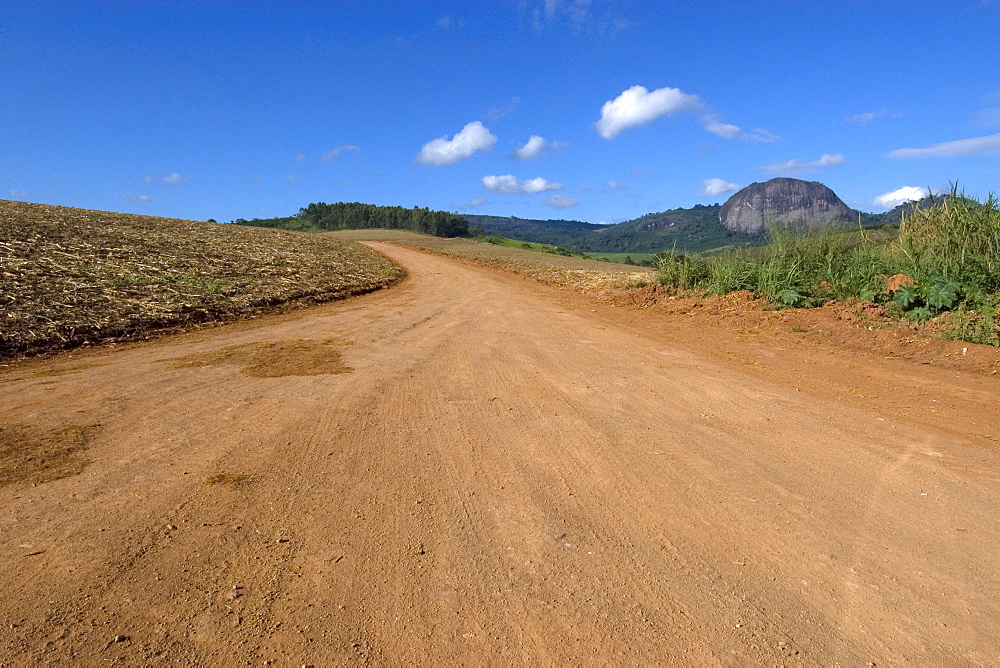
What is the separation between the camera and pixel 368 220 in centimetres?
10319

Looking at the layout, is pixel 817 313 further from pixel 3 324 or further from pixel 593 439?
pixel 3 324

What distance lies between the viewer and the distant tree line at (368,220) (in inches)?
3597

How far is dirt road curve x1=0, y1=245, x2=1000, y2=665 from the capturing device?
2275mm

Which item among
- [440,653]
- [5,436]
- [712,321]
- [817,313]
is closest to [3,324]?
[5,436]

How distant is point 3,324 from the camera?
8234 mm

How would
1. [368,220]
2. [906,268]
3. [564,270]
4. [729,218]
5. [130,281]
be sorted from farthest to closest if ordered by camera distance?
[729,218], [368,220], [564,270], [130,281], [906,268]

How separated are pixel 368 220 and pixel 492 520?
10449 centimetres

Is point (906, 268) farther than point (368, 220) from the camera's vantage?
No

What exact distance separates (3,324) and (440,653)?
29.5 ft

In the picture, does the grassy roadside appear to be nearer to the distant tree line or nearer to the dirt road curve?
the dirt road curve

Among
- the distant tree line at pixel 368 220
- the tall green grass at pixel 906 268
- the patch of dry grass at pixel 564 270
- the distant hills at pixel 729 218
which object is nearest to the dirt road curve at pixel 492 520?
the tall green grass at pixel 906 268

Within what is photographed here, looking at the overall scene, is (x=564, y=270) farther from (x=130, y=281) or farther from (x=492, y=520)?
(x=492, y=520)

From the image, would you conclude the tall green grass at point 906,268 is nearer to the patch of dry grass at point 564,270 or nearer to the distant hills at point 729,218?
the distant hills at point 729,218

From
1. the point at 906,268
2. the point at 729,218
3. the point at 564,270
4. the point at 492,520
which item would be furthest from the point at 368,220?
the point at 729,218
